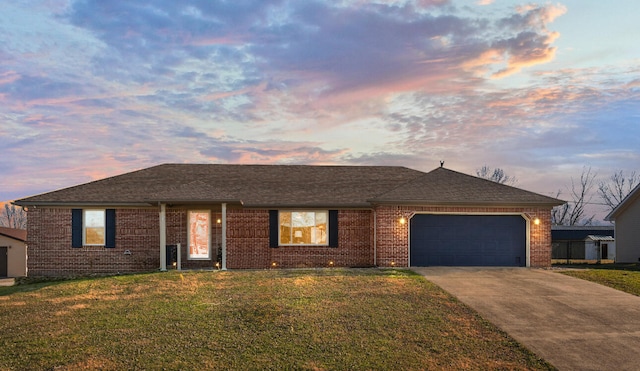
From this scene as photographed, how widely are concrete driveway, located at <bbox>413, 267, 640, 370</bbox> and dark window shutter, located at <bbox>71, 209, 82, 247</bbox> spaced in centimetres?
1329

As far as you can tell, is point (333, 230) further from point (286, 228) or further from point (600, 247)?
point (600, 247)

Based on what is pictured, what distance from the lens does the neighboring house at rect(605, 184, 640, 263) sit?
24.7 metres

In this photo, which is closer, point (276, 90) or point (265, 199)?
point (265, 199)

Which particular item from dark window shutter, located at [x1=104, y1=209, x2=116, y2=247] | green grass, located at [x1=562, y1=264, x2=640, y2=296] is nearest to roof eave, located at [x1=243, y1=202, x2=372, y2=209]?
dark window shutter, located at [x1=104, y1=209, x2=116, y2=247]

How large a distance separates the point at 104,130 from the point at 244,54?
32.5 ft

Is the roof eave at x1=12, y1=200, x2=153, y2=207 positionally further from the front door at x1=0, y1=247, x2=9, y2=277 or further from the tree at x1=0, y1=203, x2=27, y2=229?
the tree at x1=0, y1=203, x2=27, y2=229

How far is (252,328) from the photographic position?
30.3 ft

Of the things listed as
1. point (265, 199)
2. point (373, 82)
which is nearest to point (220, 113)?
point (265, 199)

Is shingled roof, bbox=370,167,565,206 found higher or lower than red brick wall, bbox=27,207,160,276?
higher

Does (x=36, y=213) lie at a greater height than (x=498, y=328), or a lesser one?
greater

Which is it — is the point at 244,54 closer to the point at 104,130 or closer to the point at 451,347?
the point at 104,130

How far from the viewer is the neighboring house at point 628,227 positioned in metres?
24.7

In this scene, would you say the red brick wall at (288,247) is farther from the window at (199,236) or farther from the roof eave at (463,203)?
the roof eave at (463,203)

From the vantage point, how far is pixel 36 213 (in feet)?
59.7
